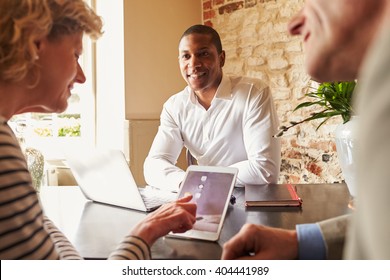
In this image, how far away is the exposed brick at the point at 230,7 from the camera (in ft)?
10.6

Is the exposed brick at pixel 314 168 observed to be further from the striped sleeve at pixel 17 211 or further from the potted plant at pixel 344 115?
the striped sleeve at pixel 17 211

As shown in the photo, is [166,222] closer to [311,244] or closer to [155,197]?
[311,244]

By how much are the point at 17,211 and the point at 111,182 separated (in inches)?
22.8

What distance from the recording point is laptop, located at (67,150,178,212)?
3.71ft

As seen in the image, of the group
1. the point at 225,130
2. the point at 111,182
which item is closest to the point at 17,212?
the point at 111,182

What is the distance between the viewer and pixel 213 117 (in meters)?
2.06

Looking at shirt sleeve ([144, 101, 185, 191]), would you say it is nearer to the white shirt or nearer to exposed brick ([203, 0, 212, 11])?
the white shirt

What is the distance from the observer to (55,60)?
75 centimetres

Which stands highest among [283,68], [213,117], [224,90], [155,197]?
[283,68]

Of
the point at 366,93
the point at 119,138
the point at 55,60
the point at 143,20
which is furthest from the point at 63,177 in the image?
the point at 366,93

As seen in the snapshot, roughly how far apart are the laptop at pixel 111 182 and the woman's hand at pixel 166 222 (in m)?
0.24

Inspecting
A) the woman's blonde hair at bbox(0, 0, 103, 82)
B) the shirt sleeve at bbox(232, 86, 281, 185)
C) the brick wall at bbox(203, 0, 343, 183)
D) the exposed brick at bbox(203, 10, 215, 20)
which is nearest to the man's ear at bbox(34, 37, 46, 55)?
the woman's blonde hair at bbox(0, 0, 103, 82)

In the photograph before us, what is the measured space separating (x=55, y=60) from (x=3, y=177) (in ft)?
0.79
